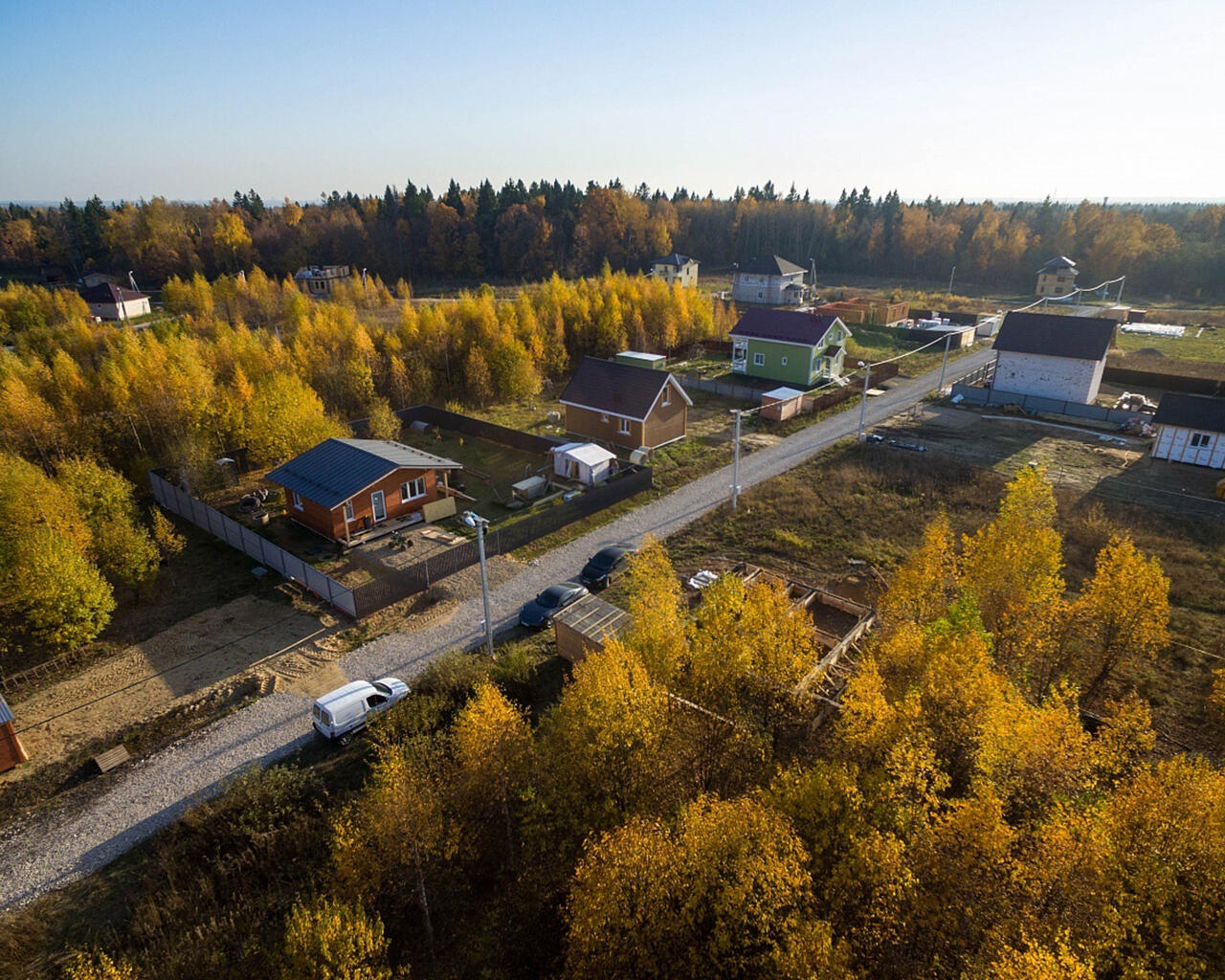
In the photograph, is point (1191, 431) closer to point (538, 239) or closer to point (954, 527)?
point (954, 527)

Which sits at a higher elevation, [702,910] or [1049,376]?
[1049,376]

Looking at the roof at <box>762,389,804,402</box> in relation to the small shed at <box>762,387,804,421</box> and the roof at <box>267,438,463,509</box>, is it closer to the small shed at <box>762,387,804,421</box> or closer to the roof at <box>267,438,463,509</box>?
the small shed at <box>762,387,804,421</box>

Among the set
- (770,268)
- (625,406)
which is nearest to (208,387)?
(625,406)

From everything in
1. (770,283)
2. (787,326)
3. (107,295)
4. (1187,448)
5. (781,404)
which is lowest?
(781,404)

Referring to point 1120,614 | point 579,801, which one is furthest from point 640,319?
point 579,801

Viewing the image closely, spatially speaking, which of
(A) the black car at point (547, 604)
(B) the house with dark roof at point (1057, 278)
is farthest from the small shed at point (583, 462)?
(B) the house with dark roof at point (1057, 278)

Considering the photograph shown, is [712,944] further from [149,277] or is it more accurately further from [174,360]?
[149,277]

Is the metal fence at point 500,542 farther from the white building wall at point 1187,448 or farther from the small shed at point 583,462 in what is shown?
the white building wall at point 1187,448

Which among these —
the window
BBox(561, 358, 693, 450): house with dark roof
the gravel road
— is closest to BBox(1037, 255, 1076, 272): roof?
BBox(561, 358, 693, 450): house with dark roof
